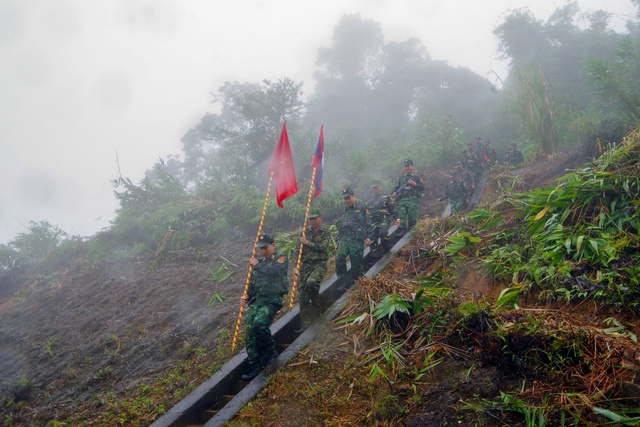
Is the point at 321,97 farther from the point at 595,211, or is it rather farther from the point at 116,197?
the point at 595,211

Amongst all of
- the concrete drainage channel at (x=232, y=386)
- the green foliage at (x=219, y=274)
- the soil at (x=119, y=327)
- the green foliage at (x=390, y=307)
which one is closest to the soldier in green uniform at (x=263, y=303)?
the concrete drainage channel at (x=232, y=386)

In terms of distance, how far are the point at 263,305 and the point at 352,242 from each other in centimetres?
243

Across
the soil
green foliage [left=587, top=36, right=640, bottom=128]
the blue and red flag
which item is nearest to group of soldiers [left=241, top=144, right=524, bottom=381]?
the blue and red flag

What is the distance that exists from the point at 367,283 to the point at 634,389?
345 cm

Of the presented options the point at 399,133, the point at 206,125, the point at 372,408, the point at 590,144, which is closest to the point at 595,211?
the point at 372,408

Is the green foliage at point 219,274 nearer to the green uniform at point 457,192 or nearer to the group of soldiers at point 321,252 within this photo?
the group of soldiers at point 321,252

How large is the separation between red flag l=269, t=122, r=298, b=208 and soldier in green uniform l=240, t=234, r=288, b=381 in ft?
4.75

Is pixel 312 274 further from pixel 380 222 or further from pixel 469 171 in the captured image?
pixel 469 171

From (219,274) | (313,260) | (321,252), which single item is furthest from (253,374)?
(219,274)

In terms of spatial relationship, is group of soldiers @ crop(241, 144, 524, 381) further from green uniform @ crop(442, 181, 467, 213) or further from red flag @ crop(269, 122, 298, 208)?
red flag @ crop(269, 122, 298, 208)

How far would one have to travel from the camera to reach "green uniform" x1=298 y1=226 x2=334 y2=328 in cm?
677

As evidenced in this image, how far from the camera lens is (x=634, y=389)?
3.24 meters

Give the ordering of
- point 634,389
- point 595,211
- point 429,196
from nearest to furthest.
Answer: point 634,389 → point 595,211 → point 429,196

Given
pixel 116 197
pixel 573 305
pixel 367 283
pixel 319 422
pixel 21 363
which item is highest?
pixel 116 197
